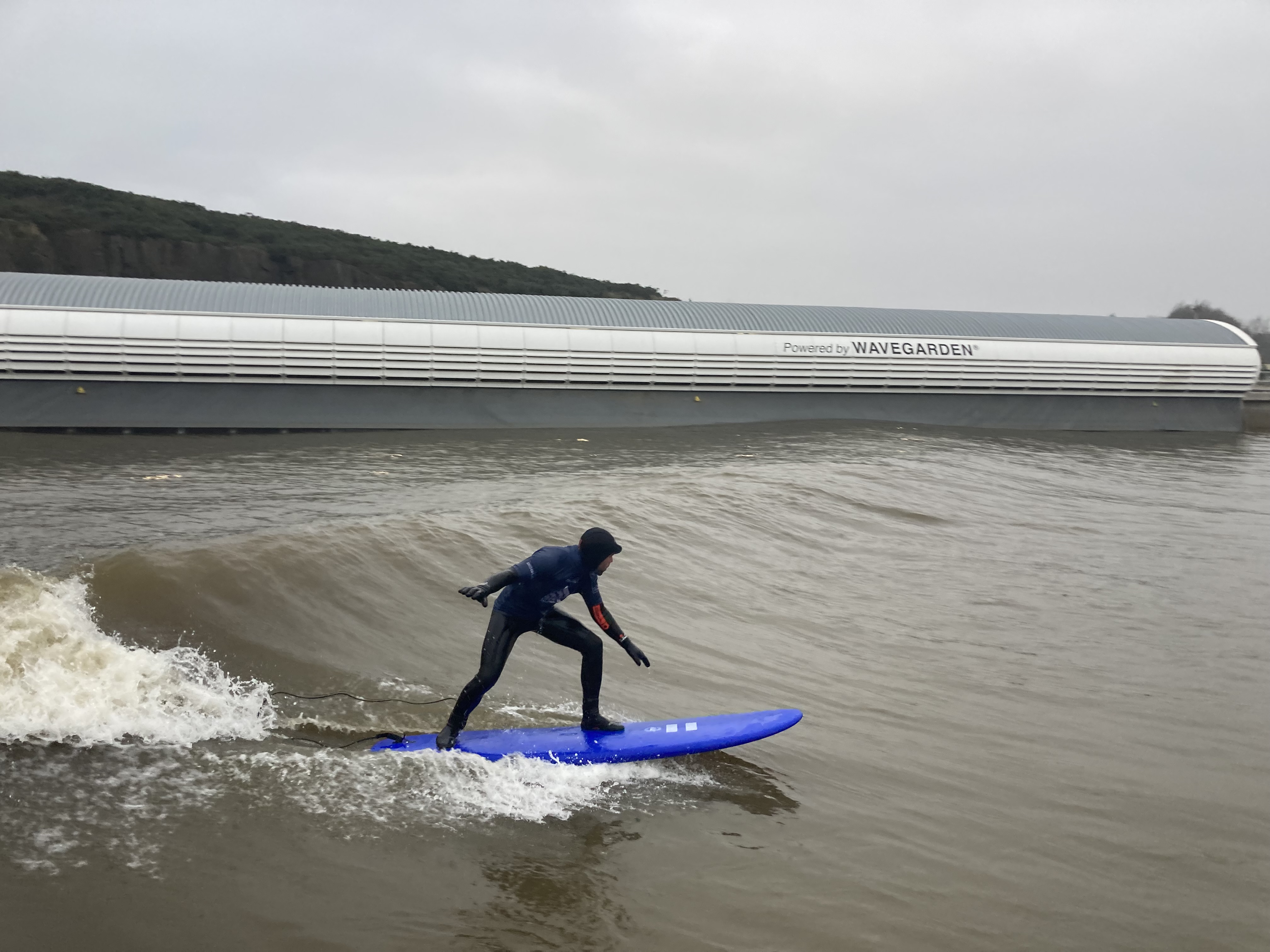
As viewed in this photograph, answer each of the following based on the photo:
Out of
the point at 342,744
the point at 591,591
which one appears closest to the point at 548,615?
the point at 591,591

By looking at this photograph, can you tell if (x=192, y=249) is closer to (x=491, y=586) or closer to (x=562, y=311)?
(x=562, y=311)

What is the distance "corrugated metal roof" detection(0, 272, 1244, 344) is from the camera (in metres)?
22.2

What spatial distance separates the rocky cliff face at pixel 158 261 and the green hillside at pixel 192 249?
0.15 ft

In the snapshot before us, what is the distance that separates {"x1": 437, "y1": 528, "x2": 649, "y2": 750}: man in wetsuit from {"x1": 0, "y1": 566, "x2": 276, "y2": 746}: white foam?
4.79 feet

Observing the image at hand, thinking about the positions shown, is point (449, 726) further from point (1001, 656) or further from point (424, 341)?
point (424, 341)

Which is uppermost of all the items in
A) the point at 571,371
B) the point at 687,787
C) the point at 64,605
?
the point at 571,371

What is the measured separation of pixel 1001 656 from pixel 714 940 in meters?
5.79

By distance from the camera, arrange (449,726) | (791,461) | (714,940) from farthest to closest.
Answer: (791,461) < (449,726) < (714,940)

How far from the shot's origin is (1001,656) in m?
9.63

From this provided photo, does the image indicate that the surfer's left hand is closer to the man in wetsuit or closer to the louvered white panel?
the man in wetsuit

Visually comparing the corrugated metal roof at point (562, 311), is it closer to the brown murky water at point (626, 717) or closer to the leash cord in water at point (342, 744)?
the brown murky water at point (626, 717)

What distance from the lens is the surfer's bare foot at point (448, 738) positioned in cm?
650

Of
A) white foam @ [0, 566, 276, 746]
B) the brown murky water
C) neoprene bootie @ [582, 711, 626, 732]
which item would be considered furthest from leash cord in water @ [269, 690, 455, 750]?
neoprene bootie @ [582, 711, 626, 732]

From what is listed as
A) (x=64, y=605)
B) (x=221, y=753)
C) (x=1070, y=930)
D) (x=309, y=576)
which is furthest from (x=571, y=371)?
(x=1070, y=930)
